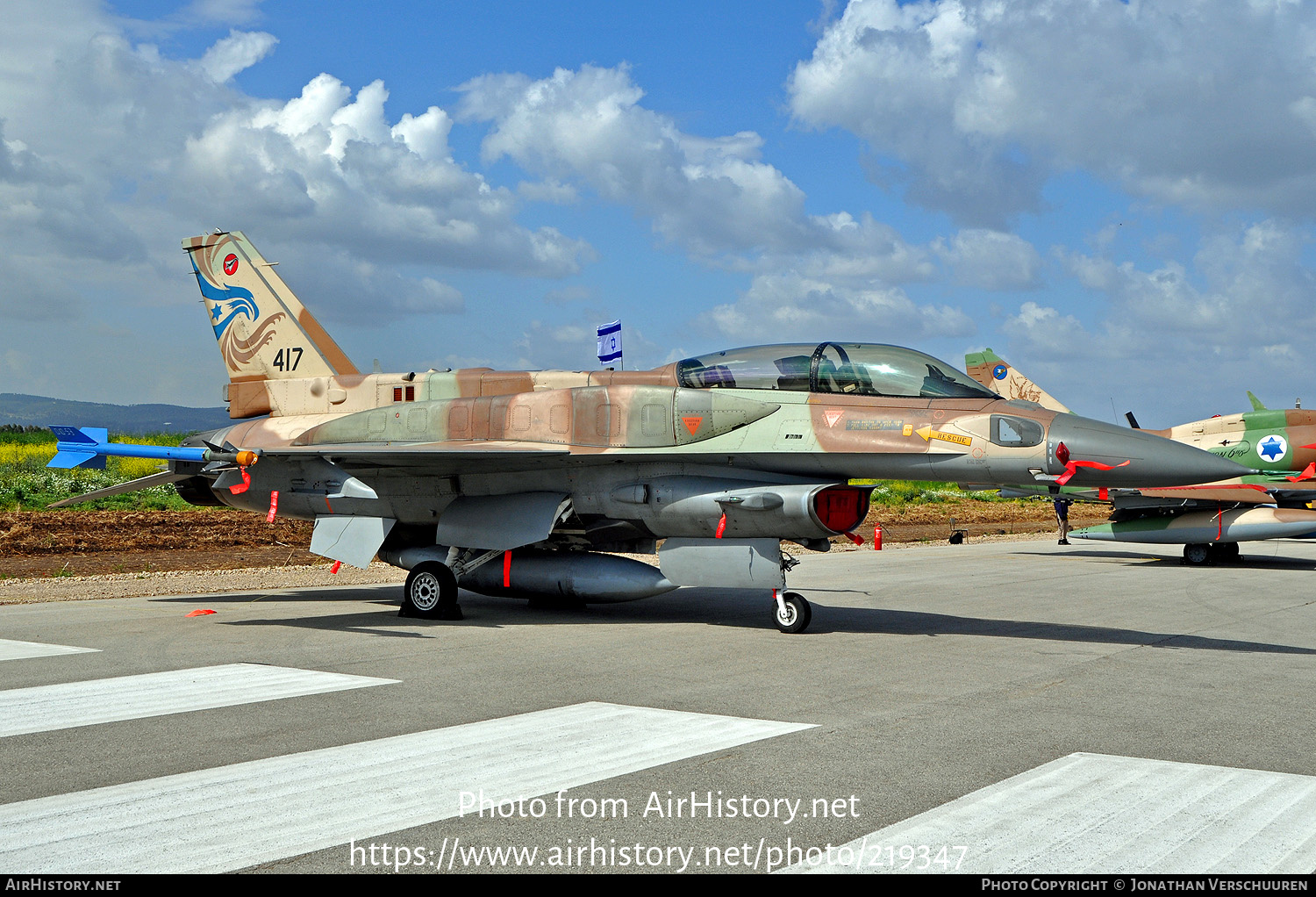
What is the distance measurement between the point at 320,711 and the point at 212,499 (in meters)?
8.07

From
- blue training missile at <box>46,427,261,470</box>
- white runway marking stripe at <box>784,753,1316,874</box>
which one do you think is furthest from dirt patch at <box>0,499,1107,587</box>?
white runway marking stripe at <box>784,753,1316,874</box>

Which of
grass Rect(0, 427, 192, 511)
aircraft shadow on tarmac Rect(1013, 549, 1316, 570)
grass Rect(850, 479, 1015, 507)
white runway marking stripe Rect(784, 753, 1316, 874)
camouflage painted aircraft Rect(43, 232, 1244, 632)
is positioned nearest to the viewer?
white runway marking stripe Rect(784, 753, 1316, 874)

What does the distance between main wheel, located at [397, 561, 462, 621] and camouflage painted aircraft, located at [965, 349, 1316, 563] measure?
1449 cm

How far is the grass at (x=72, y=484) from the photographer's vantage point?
2562 cm

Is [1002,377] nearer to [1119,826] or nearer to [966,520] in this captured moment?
[966,520]

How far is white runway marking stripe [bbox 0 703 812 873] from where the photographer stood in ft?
12.3

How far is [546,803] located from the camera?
4.34 m

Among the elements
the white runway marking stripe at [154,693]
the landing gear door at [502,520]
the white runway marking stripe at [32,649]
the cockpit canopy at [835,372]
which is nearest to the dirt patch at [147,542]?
the landing gear door at [502,520]

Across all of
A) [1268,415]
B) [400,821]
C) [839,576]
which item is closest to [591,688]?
[400,821]

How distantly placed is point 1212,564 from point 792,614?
1459cm

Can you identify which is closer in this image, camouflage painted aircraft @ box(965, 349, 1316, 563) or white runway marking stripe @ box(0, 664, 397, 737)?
white runway marking stripe @ box(0, 664, 397, 737)

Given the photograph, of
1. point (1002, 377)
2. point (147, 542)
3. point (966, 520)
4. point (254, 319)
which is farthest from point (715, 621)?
point (966, 520)

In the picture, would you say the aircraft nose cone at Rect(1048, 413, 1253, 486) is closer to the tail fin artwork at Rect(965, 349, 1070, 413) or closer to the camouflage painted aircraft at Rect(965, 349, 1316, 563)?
the camouflage painted aircraft at Rect(965, 349, 1316, 563)

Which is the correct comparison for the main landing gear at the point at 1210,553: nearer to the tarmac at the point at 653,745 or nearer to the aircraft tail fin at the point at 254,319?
the tarmac at the point at 653,745
